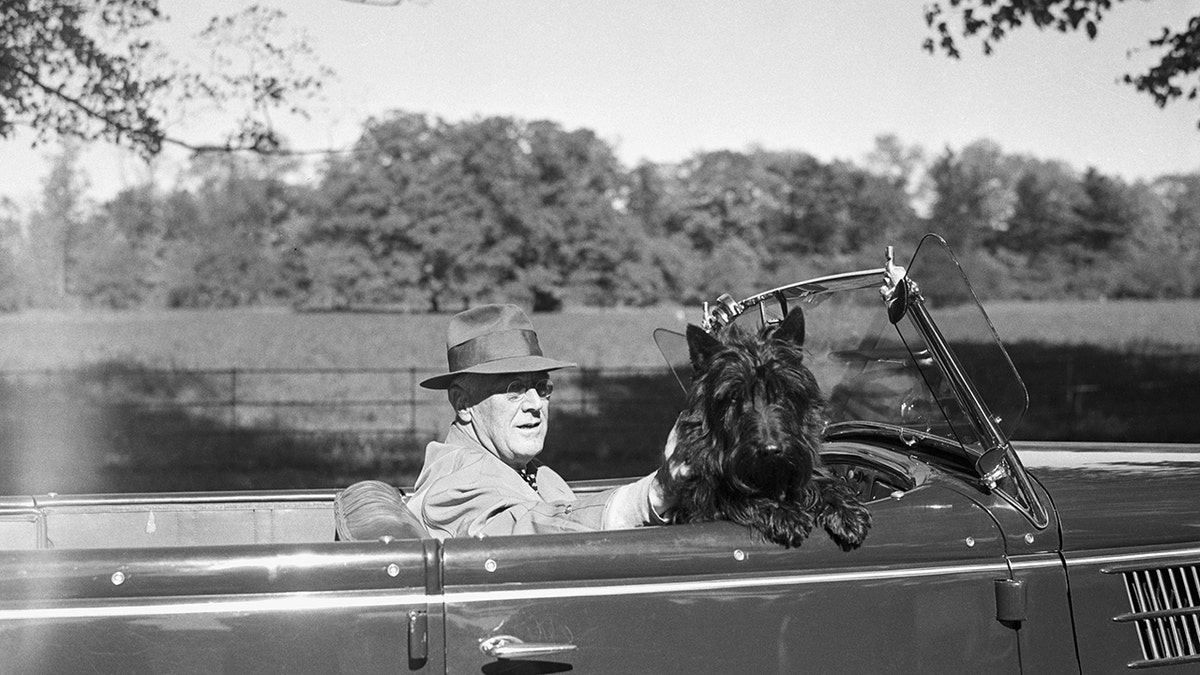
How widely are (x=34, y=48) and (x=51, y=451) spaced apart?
6754 mm

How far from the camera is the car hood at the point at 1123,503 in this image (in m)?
2.45

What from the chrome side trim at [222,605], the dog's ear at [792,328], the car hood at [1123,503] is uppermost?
the dog's ear at [792,328]

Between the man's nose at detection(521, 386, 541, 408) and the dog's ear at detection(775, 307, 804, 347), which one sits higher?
the dog's ear at detection(775, 307, 804, 347)

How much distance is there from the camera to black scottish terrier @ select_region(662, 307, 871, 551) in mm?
2113

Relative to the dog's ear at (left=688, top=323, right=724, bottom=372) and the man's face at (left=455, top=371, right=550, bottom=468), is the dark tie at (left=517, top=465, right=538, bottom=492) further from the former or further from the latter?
the dog's ear at (left=688, top=323, right=724, bottom=372)

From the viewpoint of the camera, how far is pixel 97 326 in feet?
69.6

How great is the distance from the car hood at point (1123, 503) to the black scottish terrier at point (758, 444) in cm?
58

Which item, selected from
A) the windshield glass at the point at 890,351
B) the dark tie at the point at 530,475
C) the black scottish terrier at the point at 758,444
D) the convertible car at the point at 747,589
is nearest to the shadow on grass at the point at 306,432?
the dark tie at the point at 530,475

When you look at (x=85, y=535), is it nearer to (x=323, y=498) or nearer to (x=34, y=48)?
(x=323, y=498)

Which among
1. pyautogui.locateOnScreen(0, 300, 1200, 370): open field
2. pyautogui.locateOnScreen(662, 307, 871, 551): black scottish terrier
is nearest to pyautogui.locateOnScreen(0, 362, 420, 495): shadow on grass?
pyautogui.locateOnScreen(0, 300, 1200, 370): open field

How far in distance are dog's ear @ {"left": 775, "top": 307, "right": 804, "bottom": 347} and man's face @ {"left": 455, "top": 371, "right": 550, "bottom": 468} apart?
0.78 m

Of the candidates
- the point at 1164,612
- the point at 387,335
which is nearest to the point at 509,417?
the point at 1164,612

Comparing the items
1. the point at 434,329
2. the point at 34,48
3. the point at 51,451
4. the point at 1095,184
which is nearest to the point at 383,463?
the point at 51,451

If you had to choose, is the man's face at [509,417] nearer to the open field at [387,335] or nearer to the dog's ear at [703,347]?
the dog's ear at [703,347]
